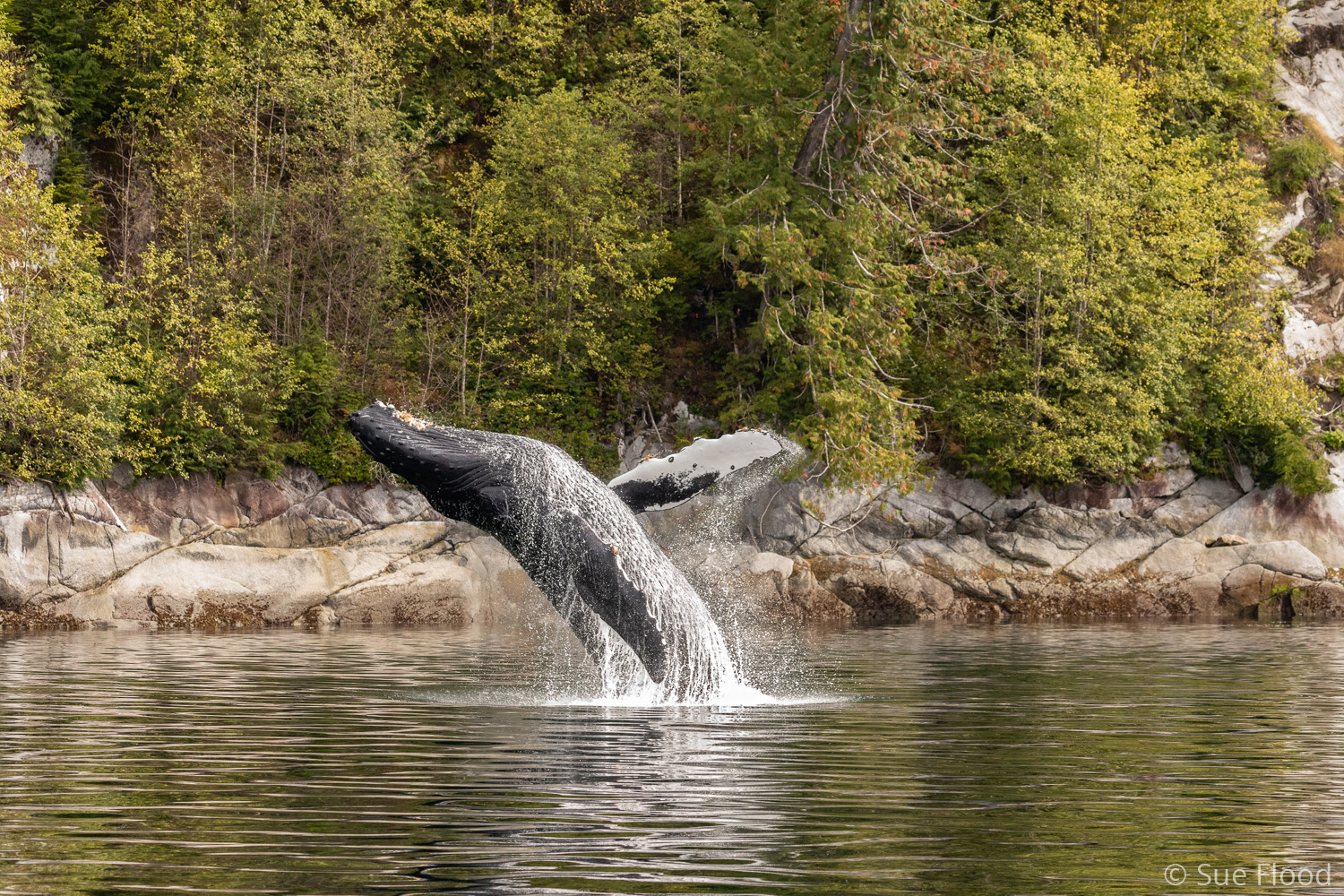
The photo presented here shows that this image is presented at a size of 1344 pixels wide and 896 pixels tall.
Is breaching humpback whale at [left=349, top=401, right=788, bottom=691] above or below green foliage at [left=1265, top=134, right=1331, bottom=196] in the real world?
below

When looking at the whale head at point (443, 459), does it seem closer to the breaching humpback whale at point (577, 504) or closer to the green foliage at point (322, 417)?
the breaching humpback whale at point (577, 504)

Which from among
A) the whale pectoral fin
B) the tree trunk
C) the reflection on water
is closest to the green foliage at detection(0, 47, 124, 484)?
the reflection on water

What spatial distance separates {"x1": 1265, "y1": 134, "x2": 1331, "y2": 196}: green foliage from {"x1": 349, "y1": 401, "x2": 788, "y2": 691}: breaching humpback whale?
3848cm

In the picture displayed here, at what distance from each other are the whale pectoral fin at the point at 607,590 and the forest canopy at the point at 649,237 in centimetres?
2152

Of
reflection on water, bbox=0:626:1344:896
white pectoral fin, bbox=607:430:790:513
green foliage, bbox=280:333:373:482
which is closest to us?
reflection on water, bbox=0:626:1344:896

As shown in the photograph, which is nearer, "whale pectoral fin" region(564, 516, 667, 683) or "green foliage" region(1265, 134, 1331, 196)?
"whale pectoral fin" region(564, 516, 667, 683)

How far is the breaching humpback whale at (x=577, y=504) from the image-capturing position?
548 inches

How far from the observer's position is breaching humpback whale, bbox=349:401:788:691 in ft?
45.7

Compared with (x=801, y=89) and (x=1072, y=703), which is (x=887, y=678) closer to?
(x=1072, y=703)

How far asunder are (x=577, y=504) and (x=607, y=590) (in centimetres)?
103

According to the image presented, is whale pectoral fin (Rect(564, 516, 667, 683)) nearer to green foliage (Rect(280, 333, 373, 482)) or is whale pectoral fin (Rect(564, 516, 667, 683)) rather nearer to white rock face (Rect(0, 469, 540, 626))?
white rock face (Rect(0, 469, 540, 626))

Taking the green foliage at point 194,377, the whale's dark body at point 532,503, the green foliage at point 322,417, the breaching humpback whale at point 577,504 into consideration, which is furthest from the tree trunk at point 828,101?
the whale's dark body at point 532,503

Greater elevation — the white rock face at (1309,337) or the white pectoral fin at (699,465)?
the white rock face at (1309,337)

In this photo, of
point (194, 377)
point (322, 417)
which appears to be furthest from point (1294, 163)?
point (194, 377)
